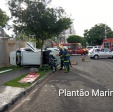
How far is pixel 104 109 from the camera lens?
23.9 feet

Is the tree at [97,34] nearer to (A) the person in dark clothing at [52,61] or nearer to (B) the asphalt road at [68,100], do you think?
(A) the person in dark clothing at [52,61]

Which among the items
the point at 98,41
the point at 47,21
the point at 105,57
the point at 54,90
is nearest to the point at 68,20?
the point at 47,21

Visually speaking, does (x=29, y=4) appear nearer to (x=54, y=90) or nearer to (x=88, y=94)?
(x=54, y=90)

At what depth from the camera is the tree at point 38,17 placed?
60.2ft

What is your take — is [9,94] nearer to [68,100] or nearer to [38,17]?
[68,100]

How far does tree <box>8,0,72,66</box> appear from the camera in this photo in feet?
60.2

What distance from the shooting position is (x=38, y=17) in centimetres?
1836

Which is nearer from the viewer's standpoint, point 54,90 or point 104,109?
point 104,109

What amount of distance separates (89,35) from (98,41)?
419 cm

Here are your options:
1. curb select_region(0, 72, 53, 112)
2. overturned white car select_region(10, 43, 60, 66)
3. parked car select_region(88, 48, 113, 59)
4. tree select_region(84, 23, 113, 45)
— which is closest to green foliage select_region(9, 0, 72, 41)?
overturned white car select_region(10, 43, 60, 66)

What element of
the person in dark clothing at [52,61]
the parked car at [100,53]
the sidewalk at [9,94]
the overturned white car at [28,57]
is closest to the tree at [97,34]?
the parked car at [100,53]

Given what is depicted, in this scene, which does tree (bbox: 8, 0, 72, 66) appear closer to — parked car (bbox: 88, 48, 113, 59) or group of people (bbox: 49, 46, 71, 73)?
group of people (bbox: 49, 46, 71, 73)

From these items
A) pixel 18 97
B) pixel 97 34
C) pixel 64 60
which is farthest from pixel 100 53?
pixel 97 34

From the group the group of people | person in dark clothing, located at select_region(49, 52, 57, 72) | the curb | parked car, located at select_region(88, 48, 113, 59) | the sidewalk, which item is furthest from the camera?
parked car, located at select_region(88, 48, 113, 59)
